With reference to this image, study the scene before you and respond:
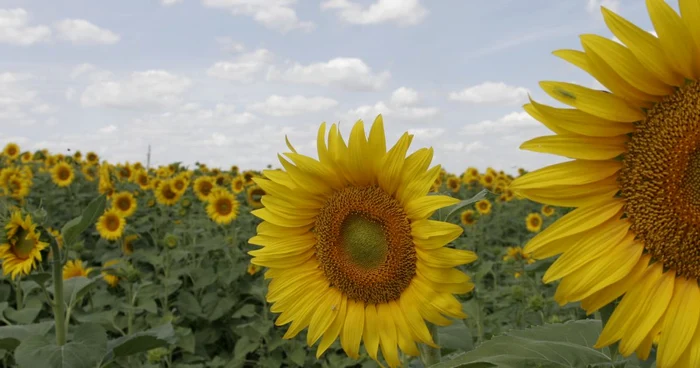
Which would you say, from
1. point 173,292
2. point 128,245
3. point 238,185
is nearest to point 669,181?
point 173,292

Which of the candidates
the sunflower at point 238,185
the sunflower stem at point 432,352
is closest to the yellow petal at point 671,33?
the sunflower stem at point 432,352

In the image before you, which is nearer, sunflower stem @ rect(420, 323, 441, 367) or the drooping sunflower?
sunflower stem @ rect(420, 323, 441, 367)

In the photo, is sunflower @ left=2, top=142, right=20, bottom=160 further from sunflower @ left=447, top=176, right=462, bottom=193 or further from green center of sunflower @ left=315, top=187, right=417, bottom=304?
green center of sunflower @ left=315, top=187, right=417, bottom=304

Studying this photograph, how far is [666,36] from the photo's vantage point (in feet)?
4.19

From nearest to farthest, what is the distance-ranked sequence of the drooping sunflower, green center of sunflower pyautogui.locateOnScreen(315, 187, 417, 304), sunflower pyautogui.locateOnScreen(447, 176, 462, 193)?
green center of sunflower pyautogui.locateOnScreen(315, 187, 417, 304), the drooping sunflower, sunflower pyautogui.locateOnScreen(447, 176, 462, 193)

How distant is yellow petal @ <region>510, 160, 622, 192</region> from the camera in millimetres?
1379

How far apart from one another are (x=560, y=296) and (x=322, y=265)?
1074 millimetres

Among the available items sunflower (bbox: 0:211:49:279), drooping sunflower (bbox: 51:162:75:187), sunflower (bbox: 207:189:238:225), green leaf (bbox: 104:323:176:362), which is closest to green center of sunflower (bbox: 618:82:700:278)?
green leaf (bbox: 104:323:176:362)

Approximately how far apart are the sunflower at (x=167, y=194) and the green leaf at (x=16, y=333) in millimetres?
5011

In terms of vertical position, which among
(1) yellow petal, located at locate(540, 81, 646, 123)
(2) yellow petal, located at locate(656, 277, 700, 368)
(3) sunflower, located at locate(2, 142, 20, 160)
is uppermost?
A: (3) sunflower, located at locate(2, 142, 20, 160)

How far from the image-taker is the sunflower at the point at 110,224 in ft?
24.0

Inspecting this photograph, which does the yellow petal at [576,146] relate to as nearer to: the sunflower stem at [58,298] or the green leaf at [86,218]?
the green leaf at [86,218]

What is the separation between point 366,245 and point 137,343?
1.51 meters

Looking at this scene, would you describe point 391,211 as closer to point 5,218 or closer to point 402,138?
point 402,138
